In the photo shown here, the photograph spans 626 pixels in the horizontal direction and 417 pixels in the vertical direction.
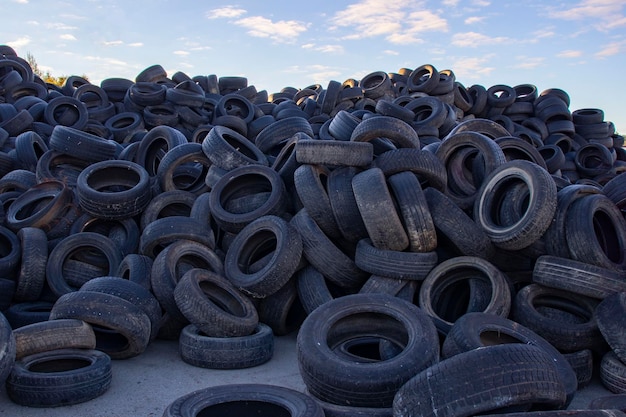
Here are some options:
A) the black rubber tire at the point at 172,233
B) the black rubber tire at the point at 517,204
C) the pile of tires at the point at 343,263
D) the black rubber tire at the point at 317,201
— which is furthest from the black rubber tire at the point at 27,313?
the black rubber tire at the point at 517,204

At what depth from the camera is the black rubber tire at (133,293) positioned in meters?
5.68

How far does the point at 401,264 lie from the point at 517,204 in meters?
1.59

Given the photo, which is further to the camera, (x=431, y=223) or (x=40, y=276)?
(x=40, y=276)

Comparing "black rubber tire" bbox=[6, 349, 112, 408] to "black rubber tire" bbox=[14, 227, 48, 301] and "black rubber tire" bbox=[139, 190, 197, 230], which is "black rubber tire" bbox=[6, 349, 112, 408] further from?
"black rubber tire" bbox=[139, 190, 197, 230]

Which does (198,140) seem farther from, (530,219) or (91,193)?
(530,219)

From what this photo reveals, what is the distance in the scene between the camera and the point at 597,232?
256 inches

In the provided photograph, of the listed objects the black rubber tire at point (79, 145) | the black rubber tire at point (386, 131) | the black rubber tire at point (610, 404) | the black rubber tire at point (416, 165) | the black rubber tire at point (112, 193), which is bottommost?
the black rubber tire at point (610, 404)

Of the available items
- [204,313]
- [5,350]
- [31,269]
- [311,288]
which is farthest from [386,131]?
[5,350]

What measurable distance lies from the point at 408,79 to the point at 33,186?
1056 cm

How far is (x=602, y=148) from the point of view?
1448cm

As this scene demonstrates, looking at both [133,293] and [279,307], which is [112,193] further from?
[279,307]

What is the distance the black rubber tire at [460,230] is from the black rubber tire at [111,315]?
3.33 meters

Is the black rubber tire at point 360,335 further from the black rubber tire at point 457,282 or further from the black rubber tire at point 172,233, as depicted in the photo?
the black rubber tire at point 172,233

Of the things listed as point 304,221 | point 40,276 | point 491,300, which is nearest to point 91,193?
point 40,276
